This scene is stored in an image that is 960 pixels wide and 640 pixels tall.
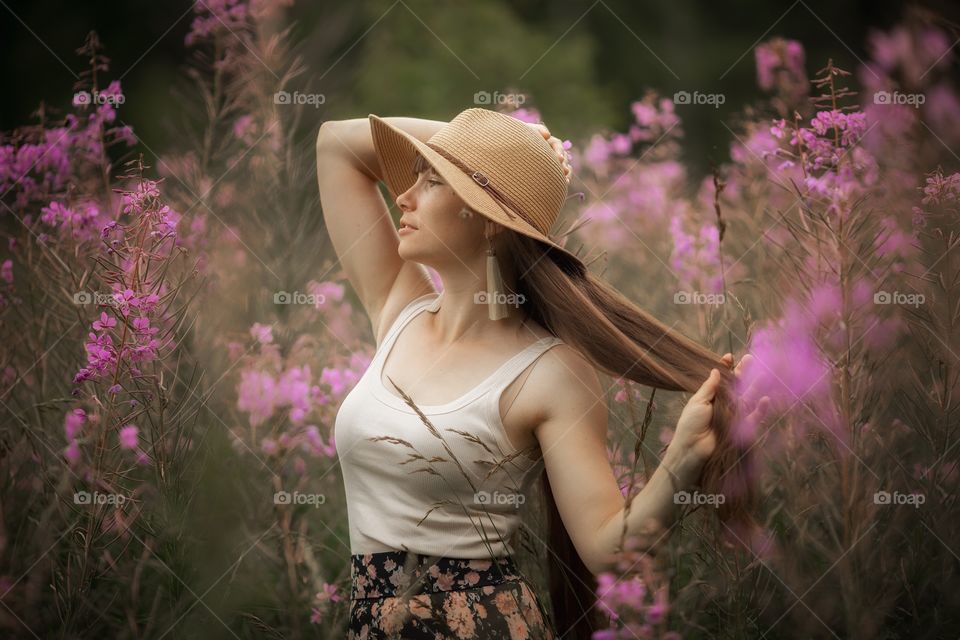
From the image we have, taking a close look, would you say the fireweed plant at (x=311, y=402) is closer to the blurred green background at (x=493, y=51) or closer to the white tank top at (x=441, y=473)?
the white tank top at (x=441, y=473)

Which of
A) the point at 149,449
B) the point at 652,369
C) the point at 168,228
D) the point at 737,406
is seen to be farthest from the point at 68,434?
the point at 737,406

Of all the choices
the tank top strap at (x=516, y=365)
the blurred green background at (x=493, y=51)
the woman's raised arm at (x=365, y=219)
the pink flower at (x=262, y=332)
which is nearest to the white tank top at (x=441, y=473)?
the tank top strap at (x=516, y=365)

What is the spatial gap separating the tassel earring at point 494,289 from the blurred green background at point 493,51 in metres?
3.75

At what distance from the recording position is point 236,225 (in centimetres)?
272

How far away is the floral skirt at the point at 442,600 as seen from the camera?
1695 millimetres

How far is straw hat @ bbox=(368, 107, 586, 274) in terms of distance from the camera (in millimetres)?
1737

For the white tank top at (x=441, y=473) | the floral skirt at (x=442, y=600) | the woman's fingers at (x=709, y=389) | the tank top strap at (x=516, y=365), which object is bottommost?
the floral skirt at (x=442, y=600)

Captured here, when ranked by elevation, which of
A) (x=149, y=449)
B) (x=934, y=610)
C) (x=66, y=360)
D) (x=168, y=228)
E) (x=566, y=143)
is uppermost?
(x=566, y=143)

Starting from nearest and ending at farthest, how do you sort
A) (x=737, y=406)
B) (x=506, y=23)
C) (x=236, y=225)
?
(x=737, y=406), (x=236, y=225), (x=506, y=23)

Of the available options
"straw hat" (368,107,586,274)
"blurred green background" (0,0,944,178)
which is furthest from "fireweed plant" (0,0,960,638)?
"blurred green background" (0,0,944,178)

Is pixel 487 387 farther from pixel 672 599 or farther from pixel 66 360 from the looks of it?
pixel 66 360

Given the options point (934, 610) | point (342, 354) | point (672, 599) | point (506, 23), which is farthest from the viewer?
point (506, 23)

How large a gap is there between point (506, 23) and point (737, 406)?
8931 mm

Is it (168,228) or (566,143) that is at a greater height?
(566,143)
